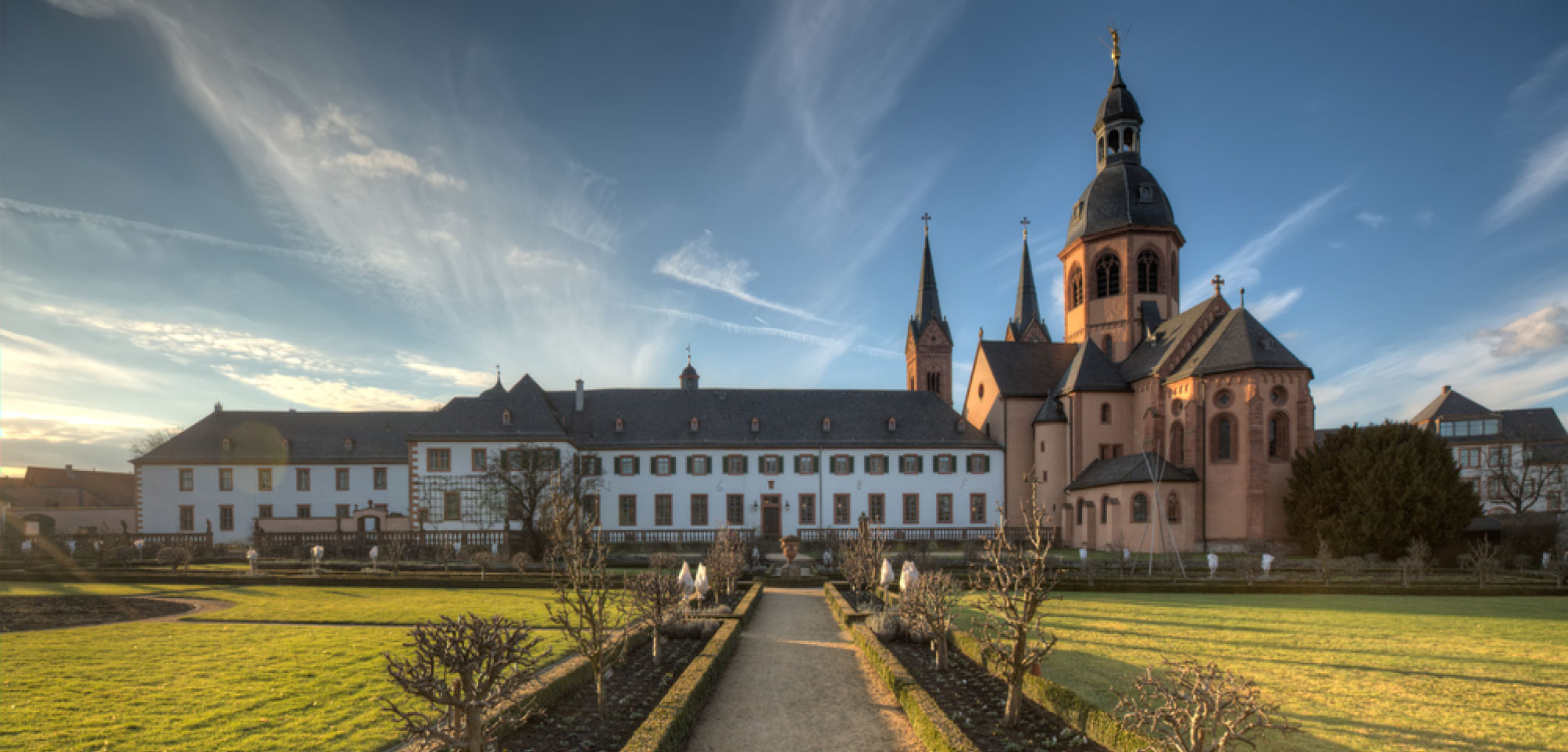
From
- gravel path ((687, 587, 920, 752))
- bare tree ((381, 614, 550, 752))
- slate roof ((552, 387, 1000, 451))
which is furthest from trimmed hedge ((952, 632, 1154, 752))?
slate roof ((552, 387, 1000, 451))

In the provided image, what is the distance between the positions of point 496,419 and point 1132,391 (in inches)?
1355

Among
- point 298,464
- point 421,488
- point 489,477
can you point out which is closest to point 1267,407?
point 489,477

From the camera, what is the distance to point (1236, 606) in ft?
68.9

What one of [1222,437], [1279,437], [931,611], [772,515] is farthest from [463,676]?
[1279,437]

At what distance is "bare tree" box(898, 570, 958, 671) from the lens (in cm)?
1224

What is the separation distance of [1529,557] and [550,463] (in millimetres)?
42036

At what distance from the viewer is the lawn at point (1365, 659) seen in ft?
30.7

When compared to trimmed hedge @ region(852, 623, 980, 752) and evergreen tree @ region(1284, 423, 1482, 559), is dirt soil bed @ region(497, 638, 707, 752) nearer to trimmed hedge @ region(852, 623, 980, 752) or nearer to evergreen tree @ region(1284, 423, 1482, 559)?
trimmed hedge @ region(852, 623, 980, 752)

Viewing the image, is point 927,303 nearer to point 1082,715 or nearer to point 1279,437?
point 1279,437

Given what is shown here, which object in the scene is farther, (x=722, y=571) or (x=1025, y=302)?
(x=1025, y=302)

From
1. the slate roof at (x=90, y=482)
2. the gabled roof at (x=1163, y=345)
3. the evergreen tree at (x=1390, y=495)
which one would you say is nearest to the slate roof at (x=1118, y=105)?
the gabled roof at (x=1163, y=345)

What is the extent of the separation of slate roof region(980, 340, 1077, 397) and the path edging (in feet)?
119

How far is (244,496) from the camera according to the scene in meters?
45.5

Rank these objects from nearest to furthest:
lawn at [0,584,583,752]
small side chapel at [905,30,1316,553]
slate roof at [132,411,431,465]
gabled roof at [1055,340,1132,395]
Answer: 1. lawn at [0,584,583,752]
2. small side chapel at [905,30,1316,553]
3. gabled roof at [1055,340,1132,395]
4. slate roof at [132,411,431,465]
